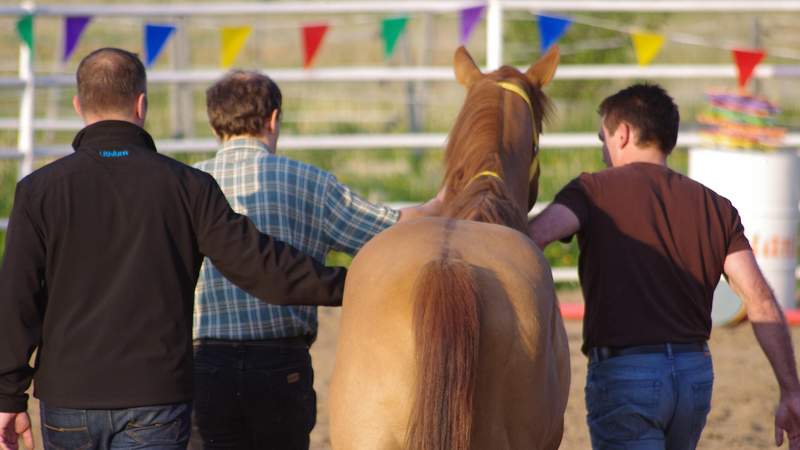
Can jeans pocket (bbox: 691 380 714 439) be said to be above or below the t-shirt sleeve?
below

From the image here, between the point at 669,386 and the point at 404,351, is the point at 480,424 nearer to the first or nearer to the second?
the point at 404,351

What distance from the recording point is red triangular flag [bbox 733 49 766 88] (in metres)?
7.19

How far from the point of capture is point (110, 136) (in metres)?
2.78

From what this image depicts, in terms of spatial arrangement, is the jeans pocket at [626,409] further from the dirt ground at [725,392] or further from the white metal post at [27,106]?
the white metal post at [27,106]

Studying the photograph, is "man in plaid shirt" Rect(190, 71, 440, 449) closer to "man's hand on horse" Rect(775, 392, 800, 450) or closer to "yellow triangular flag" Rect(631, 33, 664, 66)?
"man's hand on horse" Rect(775, 392, 800, 450)

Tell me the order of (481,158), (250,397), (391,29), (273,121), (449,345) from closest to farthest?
1. (449,345)
2. (481,158)
3. (250,397)
4. (273,121)
5. (391,29)

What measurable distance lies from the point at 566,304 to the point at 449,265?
16.6 feet

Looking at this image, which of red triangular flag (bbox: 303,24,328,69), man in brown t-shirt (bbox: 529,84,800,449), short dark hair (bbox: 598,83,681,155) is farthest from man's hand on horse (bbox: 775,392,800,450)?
red triangular flag (bbox: 303,24,328,69)

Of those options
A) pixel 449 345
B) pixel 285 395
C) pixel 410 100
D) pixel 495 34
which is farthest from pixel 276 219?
pixel 410 100

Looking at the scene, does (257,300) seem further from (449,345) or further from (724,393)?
(724,393)

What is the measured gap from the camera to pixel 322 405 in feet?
18.8

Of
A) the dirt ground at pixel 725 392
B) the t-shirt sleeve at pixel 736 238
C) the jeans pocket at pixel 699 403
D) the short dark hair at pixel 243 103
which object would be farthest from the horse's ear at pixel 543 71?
the dirt ground at pixel 725 392

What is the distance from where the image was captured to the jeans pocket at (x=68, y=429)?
2656 millimetres

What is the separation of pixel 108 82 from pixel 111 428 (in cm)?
89
